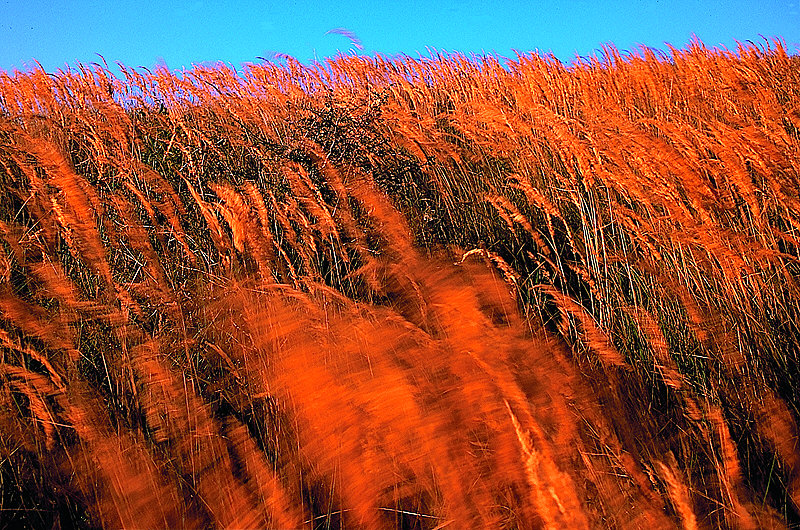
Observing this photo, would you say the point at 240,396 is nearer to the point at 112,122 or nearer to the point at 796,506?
the point at 796,506

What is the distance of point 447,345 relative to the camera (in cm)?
102

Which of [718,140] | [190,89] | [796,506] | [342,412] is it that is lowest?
[796,506]

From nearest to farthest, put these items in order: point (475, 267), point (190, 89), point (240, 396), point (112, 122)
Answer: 1. point (240, 396)
2. point (475, 267)
3. point (112, 122)
4. point (190, 89)

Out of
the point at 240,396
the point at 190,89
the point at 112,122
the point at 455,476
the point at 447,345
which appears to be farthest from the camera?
the point at 190,89

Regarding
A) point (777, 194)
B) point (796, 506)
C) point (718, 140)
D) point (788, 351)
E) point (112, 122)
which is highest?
point (112, 122)

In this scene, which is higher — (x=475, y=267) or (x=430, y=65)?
(x=430, y=65)

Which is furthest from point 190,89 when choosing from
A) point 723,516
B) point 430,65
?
point 723,516

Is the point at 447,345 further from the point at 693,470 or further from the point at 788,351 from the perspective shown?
Result: the point at 788,351

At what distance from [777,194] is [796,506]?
926mm

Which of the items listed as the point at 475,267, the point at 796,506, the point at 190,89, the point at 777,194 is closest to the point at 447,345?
the point at 796,506

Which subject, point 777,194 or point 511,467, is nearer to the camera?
point 511,467

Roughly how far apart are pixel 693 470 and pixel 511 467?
0.36 m

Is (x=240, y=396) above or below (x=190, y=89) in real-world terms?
below

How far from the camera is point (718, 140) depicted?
1.72 metres
